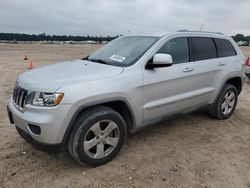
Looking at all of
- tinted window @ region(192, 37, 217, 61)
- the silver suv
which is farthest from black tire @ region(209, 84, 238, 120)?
tinted window @ region(192, 37, 217, 61)

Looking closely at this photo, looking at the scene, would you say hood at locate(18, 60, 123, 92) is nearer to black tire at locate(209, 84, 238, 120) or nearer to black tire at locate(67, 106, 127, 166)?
black tire at locate(67, 106, 127, 166)

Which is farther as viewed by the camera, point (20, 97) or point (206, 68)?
point (206, 68)

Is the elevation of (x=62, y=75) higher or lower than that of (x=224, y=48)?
lower

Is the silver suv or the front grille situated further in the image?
the front grille

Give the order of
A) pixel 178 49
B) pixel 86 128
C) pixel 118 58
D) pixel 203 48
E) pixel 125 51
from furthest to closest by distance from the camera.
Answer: pixel 203 48
pixel 178 49
pixel 125 51
pixel 118 58
pixel 86 128

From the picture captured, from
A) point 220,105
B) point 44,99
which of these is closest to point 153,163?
point 44,99

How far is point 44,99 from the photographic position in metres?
2.96

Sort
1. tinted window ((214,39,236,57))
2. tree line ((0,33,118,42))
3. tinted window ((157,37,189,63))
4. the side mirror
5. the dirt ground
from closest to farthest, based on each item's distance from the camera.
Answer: the dirt ground → the side mirror → tinted window ((157,37,189,63)) → tinted window ((214,39,236,57)) → tree line ((0,33,118,42))

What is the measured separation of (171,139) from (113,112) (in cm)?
144

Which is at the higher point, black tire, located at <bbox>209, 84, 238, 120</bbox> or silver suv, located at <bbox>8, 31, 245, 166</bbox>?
silver suv, located at <bbox>8, 31, 245, 166</bbox>

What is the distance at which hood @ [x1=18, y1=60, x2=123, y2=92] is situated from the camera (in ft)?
9.95

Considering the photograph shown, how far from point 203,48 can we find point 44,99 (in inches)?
119

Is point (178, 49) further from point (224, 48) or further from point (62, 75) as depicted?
point (62, 75)

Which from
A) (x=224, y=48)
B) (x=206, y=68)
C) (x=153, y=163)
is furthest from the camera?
(x=224, y=48)
